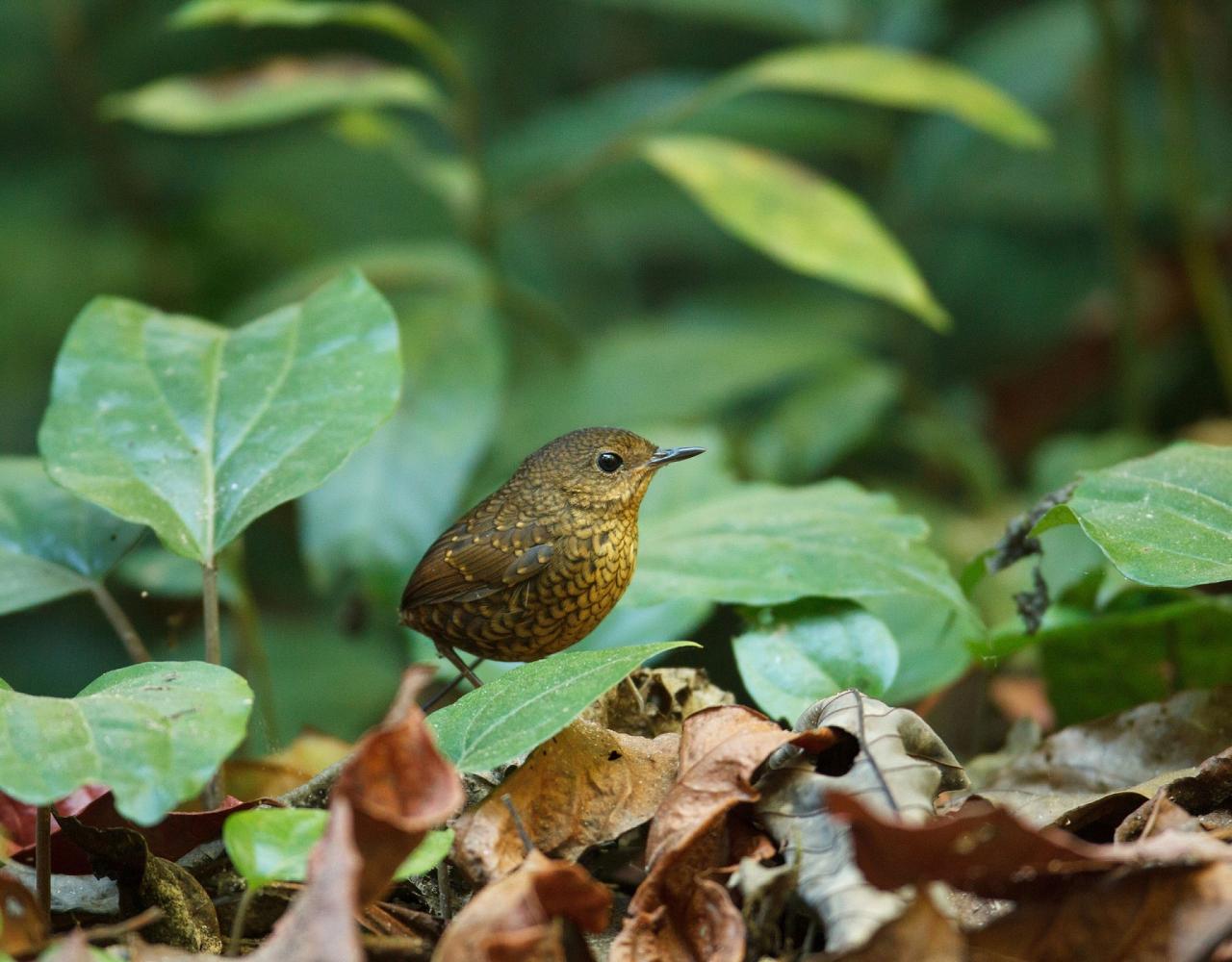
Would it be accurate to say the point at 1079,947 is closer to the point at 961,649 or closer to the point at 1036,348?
the point at 961,649

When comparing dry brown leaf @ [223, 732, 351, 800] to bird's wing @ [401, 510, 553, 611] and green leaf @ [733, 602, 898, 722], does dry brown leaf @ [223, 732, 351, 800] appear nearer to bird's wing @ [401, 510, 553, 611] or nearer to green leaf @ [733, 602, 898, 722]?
bird's wing @ [401, 510, 553, 611]

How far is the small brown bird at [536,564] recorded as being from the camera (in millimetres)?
2523

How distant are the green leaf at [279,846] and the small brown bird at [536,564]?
941mm

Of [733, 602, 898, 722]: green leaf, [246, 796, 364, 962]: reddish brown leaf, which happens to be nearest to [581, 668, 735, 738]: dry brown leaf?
[733, 602, 898, 722]: green leaf

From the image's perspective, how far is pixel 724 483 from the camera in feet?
11.3

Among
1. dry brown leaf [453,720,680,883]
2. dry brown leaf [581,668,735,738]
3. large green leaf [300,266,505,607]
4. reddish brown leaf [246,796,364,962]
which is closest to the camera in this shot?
reddish brown leaf [246,796,364,962]

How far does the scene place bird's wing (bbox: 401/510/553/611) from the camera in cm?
255

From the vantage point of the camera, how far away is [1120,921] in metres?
1.50

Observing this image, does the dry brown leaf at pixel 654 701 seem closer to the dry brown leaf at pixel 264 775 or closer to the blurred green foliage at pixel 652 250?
the blurred green foliage at pixel 652 250

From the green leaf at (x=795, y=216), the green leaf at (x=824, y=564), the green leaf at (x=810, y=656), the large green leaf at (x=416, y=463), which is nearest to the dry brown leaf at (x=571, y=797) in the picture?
the green leaf at (x=810, y=656)

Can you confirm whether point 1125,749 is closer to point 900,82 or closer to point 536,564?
point 536,564

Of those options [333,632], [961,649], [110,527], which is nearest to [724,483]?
[961,649]

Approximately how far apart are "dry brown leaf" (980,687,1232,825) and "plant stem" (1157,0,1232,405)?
3.00 m

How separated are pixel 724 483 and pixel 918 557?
106cm
